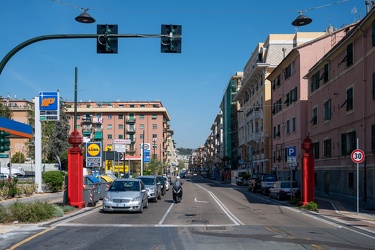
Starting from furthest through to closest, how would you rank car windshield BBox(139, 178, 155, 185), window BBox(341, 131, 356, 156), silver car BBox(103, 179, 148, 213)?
window BBox(341, 131, 356, 156) → car windshield BBox(139, 178, 155, 185) → silver car BBox(103, 179, 148, 213)

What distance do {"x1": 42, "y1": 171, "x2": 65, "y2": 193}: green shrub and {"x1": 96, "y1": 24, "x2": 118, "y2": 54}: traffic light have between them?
76.1 ft

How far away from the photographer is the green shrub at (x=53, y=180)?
117 ft

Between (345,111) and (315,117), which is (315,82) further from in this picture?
(345,111)

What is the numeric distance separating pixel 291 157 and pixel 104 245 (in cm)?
1895

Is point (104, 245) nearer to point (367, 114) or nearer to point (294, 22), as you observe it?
point (294, 22)

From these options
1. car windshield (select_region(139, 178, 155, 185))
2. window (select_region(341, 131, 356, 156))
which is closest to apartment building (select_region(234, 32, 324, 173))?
window (select_region(341, 131, 356, 156))

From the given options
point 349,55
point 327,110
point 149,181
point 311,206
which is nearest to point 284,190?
point 327,110

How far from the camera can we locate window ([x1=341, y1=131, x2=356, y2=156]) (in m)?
30.8

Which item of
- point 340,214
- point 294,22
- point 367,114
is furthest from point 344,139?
point 294,22

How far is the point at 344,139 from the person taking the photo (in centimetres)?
3278

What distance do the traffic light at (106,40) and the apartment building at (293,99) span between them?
2695cm

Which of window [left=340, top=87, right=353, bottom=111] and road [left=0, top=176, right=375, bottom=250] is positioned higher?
window [left=340, top=87, right=353, bottom=111]

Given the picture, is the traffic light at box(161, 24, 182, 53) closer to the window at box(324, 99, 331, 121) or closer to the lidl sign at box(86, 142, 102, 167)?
the lidl sign at box(86, 142, 102, 167)

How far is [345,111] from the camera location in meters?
32.3
